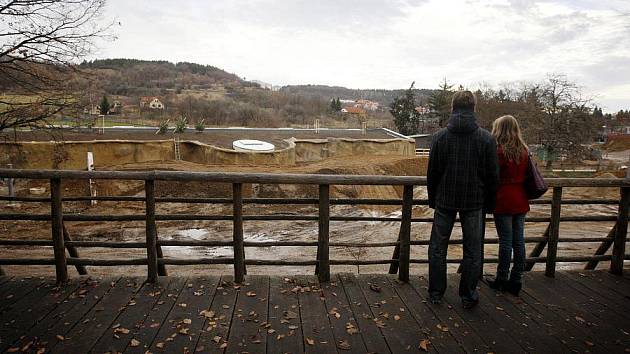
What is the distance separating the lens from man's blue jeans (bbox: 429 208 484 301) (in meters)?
3.76

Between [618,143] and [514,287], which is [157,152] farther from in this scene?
[618,143]

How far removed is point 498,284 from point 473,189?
129 cm

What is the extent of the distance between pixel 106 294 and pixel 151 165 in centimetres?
1823

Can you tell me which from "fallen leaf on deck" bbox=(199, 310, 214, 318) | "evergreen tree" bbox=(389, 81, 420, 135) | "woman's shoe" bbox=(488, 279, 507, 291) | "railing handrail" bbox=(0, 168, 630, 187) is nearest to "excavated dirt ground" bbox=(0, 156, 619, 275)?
"woman's shoe" bbox=(488, 279, 507, 291)

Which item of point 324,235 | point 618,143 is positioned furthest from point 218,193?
point 618,143

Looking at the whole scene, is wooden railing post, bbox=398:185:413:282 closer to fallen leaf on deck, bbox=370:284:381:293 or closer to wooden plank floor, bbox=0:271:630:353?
wooden plank floor, bbox=0:271:630:353

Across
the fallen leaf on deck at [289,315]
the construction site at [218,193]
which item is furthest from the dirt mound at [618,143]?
the fallen leaf on deck at [289,315]

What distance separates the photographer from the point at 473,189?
3.65 meters

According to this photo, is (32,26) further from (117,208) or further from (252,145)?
(252,145)

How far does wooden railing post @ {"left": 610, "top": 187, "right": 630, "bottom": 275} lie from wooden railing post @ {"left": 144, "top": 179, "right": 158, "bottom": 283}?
5129mm

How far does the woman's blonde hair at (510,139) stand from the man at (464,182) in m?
0.34

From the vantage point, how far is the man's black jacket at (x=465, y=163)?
3615 millimetres

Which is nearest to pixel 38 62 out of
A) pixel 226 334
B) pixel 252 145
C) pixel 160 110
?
pixel 226 334

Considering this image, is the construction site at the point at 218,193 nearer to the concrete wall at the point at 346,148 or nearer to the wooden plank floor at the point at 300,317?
the concrete wall at the point at 346,148
